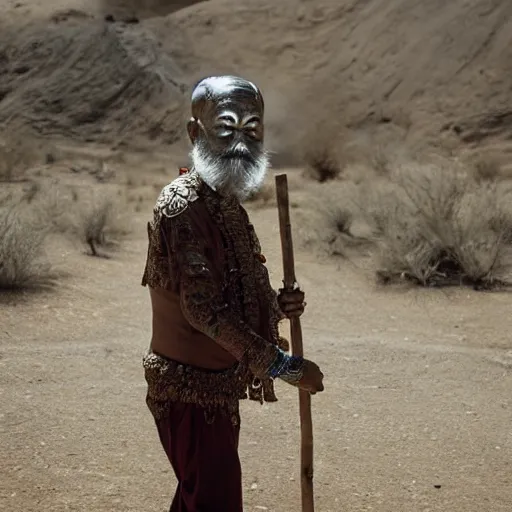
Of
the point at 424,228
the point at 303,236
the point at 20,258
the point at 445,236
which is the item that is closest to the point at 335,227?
the point at 303,236

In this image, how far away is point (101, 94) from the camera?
65.0ft

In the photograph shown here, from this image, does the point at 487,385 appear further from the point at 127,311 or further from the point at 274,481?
the point at 127,311

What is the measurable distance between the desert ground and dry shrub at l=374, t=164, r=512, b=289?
29mm

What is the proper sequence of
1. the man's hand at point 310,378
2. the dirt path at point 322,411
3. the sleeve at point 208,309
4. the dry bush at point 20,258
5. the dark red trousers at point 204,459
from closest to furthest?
1. the sleeve at point 208,309
2. the man's hand at point 310,378
3. the dark red trousers at point 204,459
4. the dirt path at point 322,411
5. the dry bush at point 20,258

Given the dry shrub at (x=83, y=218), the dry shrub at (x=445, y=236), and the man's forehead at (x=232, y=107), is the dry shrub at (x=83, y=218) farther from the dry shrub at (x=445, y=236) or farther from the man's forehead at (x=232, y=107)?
the man's forehead at (x=232, y=107)

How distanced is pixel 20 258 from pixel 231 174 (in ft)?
18.6

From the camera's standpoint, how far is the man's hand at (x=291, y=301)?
2738 mm

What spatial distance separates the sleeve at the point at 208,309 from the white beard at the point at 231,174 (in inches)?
6.5

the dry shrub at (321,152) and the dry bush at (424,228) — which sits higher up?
the dry shrub at (321,152)

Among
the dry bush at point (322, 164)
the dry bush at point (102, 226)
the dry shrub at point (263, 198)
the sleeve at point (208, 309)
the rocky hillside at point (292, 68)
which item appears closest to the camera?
the sleeve at point (208, 309)

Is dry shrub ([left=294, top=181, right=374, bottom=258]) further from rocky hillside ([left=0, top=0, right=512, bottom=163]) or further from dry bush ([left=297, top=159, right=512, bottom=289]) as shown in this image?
rocky hillside ([left=0, top=0, right=512, bottom=163])

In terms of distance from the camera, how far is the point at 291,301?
2.74 meters

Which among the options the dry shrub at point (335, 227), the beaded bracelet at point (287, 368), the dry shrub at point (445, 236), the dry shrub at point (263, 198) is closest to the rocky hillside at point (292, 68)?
the dry shrub at point (263, 198)

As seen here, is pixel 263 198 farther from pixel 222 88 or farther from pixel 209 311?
pixel 209 311
